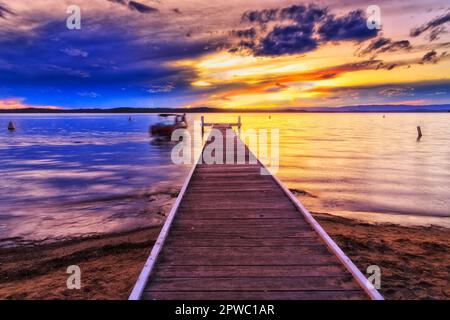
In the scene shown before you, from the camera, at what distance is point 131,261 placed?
7281mm

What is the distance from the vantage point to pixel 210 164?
12.9 m

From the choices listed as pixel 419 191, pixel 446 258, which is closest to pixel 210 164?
pixel 446 258

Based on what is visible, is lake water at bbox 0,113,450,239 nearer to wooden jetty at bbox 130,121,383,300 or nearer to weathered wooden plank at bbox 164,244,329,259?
wooden jetty at bbox 130,121,383,300

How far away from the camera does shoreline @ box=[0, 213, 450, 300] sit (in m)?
5.96

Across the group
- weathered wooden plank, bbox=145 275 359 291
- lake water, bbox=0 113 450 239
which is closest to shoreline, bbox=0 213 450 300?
lake water, bbox=0 113 450 239

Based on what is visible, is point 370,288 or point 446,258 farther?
point 446,258

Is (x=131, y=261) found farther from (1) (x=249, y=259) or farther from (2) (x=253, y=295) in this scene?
(2) (x=253, y=295)

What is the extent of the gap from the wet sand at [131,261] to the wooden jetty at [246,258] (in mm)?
1628

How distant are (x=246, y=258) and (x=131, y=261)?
136 inches

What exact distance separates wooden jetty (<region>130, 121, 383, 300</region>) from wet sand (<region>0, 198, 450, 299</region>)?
5.34ft

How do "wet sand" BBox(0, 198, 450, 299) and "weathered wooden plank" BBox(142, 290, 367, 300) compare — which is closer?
"weathered wooden plank" BBox(142, 290, 367, 300)

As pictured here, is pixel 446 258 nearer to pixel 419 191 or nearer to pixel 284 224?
pixel 284 224

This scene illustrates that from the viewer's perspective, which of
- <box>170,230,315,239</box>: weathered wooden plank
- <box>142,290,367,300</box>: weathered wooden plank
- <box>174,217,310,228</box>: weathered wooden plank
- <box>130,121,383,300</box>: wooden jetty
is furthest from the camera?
<box>174,217,310,228</box>: weathered wooden plank

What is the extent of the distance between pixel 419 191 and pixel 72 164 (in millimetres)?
20685
